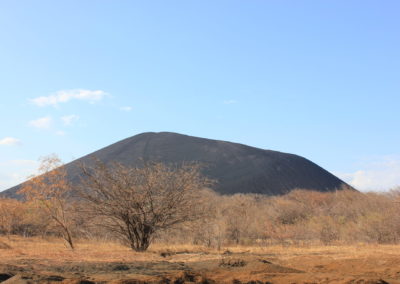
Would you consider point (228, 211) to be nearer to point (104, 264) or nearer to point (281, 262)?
point (281, 262)

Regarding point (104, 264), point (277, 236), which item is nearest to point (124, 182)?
point (104, 264)

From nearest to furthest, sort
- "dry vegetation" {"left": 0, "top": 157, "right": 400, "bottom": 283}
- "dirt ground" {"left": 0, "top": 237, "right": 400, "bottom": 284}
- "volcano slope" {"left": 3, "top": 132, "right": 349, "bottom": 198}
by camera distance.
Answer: "dirt ground" {"left": 0, "top": 237, "right": 400, "bottom": 284} < "dry vegetation" {"left": 0, "top": 157, "right": 400, "bottom": 283} < "volcano slope" {"left": 3, "top": 132, "right": 349, "bottom": 198}

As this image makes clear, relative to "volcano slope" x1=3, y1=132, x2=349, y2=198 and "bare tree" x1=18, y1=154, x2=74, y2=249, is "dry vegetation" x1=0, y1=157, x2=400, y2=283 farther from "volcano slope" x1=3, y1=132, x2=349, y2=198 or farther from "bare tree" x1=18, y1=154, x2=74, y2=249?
"volcano slope" x1=3, y1=132, x2=349, y2=198

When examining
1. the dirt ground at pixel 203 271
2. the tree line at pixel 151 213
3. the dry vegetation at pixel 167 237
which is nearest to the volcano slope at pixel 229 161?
the dry vegetation at pixel 167 237

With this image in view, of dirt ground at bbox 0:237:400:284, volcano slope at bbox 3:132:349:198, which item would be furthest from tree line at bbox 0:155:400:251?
volcano slope at bbox 3:132:349:198

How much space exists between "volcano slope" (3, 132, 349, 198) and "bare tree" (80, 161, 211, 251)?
53019 millimetres

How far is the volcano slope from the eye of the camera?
78375mm

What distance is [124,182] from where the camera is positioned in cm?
1866

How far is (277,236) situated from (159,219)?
16344 mm

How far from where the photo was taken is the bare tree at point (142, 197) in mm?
18672

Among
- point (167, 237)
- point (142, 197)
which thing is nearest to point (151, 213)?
point (142, 197)

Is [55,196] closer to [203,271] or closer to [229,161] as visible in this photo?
[203,271]

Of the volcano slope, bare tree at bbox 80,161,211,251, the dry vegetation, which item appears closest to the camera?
the dry vegetation

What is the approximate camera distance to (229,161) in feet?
300
